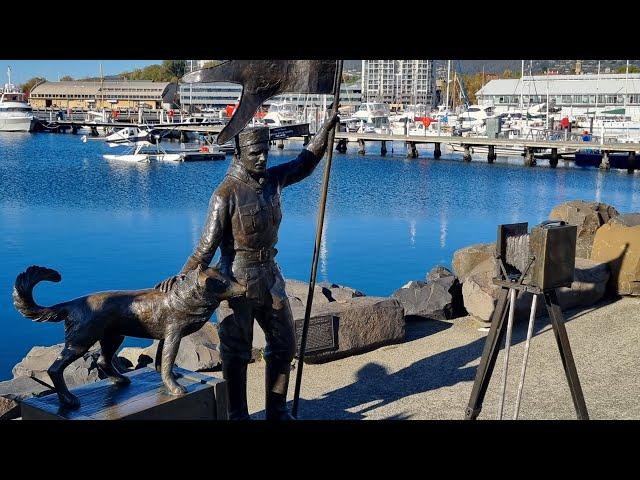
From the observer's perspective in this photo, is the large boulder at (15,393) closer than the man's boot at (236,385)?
No

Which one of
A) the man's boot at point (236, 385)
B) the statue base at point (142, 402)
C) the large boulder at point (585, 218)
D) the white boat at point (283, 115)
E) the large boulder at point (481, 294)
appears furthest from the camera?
the white boat at point (283, 115)

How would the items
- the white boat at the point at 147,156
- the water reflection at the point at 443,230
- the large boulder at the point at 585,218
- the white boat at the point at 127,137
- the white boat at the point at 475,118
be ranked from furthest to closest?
1. the white boat at the point at 475,118
2. the white boat at the point at 127,137
3. the white boat at the point at 147,156
4. the water reflection at the point at 443,230
5. the large boulder at the point at 585,218

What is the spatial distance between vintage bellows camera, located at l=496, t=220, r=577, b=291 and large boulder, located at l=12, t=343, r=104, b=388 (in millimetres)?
4005

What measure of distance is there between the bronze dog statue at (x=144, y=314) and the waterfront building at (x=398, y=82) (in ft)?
367

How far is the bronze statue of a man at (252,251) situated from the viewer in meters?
6.73

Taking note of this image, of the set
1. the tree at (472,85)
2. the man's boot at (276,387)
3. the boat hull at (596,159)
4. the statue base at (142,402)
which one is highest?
the tree at (472,85)

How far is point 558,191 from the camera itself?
124ft

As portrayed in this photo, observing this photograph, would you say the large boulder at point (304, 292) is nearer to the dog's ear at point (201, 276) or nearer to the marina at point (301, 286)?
the marina at point (301, 286)

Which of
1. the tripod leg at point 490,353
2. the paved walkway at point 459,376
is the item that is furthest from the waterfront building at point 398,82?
the tripod leg at point 490,353

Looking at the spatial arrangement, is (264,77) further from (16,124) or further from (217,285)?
(16,124)

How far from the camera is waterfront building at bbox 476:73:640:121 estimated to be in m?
71.9

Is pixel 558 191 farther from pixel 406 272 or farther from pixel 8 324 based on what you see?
pixel 8 324

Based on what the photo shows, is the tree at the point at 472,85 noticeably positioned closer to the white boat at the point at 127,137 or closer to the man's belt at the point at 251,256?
the white boat at the point at 127,137

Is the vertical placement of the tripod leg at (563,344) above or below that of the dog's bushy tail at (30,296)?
below
